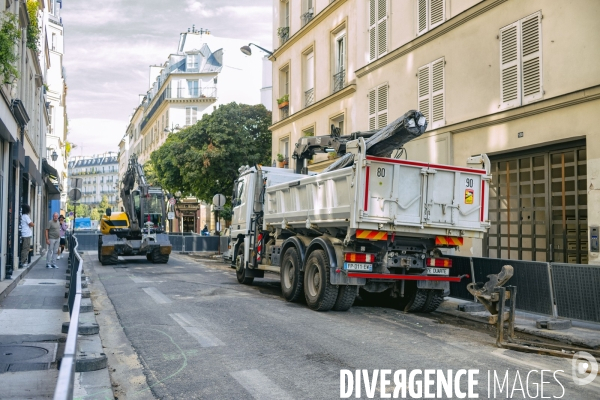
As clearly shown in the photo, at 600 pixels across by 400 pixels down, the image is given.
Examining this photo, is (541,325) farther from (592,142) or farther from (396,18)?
(396,18)

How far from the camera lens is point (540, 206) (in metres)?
12.4

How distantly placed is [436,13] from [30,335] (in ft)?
41.3

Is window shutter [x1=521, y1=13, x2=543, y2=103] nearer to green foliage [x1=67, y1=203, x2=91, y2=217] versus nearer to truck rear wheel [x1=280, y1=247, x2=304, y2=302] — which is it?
truck rear wheel [x1=280, y1=247, x2=304, y2=302]

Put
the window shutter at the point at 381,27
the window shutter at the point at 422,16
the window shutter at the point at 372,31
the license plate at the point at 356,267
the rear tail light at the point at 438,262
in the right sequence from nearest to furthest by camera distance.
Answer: the license plate at the point at 356,267 → the rear tail light at the point at 438,262 → the window shutter at the point at 422,16 → the window shutter at the point at 381,27 → the window shutter at the point at 372,31

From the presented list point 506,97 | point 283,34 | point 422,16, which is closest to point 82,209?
point 283,34

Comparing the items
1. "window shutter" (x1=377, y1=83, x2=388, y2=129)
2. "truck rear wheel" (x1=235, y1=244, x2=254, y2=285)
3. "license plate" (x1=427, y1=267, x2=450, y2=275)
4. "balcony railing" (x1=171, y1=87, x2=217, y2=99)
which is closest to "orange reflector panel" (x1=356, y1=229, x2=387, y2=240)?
"license plate" (x1=427, y1=267, x2=450, y2=275)

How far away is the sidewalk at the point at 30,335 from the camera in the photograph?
18.2 ft

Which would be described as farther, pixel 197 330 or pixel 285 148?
pixel 285 148

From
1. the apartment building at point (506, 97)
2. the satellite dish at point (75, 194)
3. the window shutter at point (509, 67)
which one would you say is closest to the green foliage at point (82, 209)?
the satellite dish at point (75, 194)

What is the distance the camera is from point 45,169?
27078 mm

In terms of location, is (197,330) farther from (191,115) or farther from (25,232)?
(191,115)

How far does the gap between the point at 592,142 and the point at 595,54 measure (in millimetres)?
1583

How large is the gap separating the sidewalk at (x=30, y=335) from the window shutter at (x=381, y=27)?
11.5m

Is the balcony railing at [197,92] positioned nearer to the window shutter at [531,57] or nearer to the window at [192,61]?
the window at [192,61]
